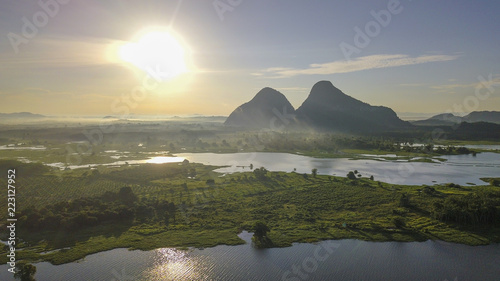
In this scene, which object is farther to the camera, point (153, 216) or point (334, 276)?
point (153, 216)

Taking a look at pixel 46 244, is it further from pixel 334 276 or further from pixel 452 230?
pixel 452 230

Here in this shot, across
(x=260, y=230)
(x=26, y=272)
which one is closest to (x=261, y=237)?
(x=260, y=230)

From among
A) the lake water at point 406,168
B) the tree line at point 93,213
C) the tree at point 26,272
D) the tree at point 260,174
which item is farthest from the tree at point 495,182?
the tree at point 26,272

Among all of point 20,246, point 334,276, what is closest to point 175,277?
point 334,276

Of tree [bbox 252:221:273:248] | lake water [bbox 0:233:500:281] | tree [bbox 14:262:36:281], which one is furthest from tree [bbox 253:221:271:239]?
tree [bbox 14:262:36:281]

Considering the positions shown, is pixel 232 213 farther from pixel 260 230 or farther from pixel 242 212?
pixel 260 230

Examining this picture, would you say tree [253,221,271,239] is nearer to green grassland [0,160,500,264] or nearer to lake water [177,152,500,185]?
green grassland [0,160,500,264]

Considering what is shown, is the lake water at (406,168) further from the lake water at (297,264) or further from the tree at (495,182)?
the lake water at (297,264)
